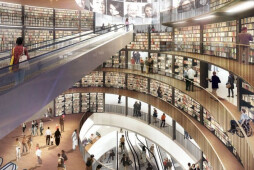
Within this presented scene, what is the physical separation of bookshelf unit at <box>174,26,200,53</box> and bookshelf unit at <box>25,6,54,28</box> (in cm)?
731

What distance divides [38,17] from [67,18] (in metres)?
1.81

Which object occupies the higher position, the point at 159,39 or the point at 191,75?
the point at 159,39

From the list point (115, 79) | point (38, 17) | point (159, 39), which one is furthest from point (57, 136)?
point (159, 39)

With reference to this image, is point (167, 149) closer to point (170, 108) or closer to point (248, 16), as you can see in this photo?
point (170, 108)

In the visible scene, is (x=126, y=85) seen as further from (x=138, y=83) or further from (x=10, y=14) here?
(x=10, y=14)

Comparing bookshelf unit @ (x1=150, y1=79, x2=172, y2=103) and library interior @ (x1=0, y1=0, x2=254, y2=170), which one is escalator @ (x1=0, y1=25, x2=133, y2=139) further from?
bookshelf unit @ (x1=150, y1=79, x2=172, y2=103)

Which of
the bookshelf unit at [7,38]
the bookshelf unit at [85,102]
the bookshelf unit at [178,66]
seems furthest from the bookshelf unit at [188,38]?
the bookshelf unit at [7,38]

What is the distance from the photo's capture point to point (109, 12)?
16453mm

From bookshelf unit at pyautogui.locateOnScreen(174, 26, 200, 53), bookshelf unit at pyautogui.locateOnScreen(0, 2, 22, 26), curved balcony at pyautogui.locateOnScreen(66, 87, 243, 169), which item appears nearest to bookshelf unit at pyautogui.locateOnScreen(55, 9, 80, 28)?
bookshelf unit at pyautogui.locateOnScreen(0, 2, 22, 26)

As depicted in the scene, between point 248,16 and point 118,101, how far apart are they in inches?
457

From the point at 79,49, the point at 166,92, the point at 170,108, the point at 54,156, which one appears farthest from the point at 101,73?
the point at 79,49

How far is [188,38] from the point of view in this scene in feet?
39.0

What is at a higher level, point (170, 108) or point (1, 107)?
point (1, 107)

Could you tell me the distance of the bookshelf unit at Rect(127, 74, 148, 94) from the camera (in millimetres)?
15130
